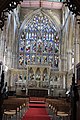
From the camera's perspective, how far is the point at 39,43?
3281 centimetres

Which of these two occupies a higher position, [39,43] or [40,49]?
[39,43]

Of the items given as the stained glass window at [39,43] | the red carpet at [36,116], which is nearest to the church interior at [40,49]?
the stained glass window at [39,43]

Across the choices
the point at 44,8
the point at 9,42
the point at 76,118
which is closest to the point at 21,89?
the point at 9,42

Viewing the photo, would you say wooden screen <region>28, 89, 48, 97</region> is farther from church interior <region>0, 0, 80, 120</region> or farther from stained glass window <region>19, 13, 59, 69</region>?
stained glass window <region>19, 13, 59, 69</region>

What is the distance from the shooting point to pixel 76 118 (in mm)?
5902

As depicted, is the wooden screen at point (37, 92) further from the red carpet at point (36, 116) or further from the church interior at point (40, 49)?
the red carpet at point (36, 116)

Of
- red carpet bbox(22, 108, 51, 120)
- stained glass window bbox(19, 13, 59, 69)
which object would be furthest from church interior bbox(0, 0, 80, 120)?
red carpet bbox(22, 108, 51, 120)

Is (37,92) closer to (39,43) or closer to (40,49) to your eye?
(40,49)

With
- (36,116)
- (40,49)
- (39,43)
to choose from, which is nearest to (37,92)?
(40,49)

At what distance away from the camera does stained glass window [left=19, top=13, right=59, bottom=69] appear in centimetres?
3212

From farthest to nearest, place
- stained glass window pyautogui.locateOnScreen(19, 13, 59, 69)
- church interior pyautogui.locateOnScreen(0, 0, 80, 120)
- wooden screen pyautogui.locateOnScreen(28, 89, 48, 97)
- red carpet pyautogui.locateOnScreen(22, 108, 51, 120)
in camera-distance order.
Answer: stained glass window pyautogui.locateOnScreen(19, 13, 59, 69) < church interior pyautogui.locateOnScreen(0, 0, 80, 120) < wooden screen pyautogui.locateOnScreen(28, 89, 48, 97) < red carpet pyautogui.locateOnScreen(22, 108, 51, 120)

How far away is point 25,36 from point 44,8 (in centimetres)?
489

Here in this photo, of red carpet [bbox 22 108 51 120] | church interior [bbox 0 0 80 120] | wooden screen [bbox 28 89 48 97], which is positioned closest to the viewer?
red carpet [bbox 22 108 51 120]

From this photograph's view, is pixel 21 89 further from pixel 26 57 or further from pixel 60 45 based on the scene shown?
pixel 60 45
